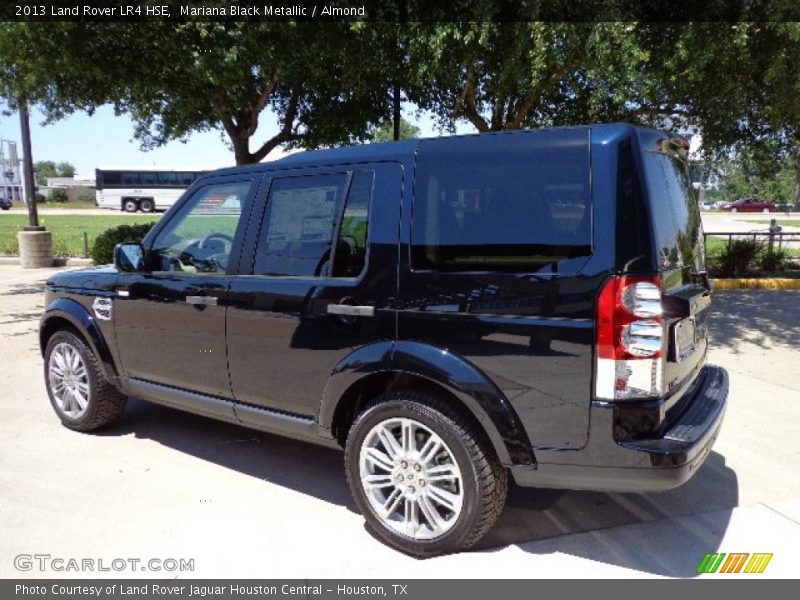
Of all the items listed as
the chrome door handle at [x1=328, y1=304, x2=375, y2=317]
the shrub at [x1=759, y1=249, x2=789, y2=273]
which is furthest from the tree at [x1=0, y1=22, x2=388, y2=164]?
the shrub at [x1=759, y1=249, x2=789, y2=273]

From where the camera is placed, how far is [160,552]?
3031mm

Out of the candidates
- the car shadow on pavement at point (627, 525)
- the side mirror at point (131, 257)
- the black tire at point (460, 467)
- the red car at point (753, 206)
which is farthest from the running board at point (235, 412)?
the red car at point (753, 206)

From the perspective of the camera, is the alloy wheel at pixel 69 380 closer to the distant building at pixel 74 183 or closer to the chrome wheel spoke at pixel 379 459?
the chrome wheel spoke at pixel 379 459

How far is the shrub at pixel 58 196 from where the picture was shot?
7998cm

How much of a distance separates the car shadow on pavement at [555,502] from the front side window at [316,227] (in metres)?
1.33

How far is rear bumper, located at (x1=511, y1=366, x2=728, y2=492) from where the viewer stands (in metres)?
→ 2.52

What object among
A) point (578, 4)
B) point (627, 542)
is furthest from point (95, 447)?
point (578, 4)

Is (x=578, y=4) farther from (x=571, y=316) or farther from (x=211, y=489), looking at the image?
(x=211, y=489)

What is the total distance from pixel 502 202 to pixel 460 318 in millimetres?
540

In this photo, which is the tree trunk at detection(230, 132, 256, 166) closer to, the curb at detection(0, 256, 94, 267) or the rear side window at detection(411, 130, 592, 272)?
the curb at detection(0, 256, 94, 267)

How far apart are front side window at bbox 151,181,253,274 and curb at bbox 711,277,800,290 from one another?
35.1ft

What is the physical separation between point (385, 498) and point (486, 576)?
24.4 inches

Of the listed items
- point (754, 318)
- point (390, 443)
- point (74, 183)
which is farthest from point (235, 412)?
point (74, 183)

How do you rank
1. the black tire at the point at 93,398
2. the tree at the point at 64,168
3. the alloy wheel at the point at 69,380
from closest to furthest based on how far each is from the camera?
1. the black tire at the point at 93,398
2. the alloy wheel at the point at 69,380
3. the tree at the point at 64,168
